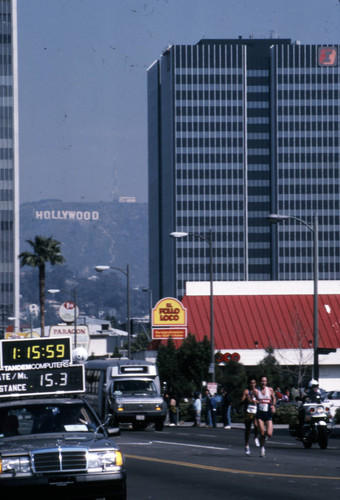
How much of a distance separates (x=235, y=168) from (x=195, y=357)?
117411 mm

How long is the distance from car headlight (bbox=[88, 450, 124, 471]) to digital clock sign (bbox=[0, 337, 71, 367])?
15.0 ft

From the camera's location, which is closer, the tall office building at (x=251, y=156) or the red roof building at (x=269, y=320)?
the red roof building at (x=269, y=320)

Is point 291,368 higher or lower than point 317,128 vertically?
lower

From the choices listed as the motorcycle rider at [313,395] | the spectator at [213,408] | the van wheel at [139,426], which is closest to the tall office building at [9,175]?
the spectator at [213,408]

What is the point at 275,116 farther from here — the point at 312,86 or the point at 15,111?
the point at 15,111

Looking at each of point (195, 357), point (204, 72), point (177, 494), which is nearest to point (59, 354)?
point (177, 494)

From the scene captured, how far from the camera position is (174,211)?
181 m

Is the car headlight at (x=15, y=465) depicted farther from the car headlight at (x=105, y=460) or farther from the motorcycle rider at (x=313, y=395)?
the motorcycle rider at (x=313, y=395)

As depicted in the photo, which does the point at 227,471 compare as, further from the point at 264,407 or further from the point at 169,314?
the point at 169,314

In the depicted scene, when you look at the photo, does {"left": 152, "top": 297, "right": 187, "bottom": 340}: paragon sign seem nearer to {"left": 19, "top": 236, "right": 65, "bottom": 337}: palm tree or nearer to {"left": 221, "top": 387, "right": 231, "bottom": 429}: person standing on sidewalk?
{"left": 221, "top": 387, "right": 231, "bottom": 429}: person standing on sidewalk

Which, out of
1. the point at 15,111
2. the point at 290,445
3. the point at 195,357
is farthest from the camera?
the point at 15,111

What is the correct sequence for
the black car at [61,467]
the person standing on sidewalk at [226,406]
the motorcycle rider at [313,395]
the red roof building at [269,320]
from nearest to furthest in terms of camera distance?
the black car at [61,467]
the motorcycle rider at [313,395]
the person standing on sidewalk at [226,406]
the red roof building at [269,320]

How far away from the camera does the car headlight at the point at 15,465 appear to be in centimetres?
1230

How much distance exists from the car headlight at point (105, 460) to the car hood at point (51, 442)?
0.33 feet
